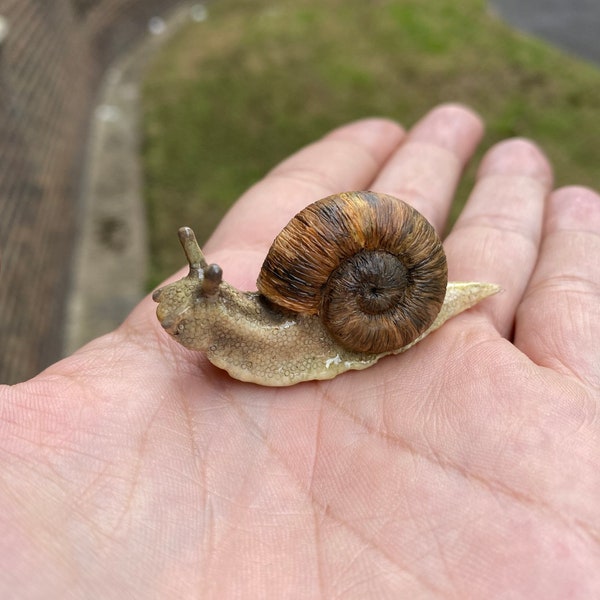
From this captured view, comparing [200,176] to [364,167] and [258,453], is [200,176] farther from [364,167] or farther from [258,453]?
[258,453]

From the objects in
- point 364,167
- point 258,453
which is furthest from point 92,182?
point 258,453

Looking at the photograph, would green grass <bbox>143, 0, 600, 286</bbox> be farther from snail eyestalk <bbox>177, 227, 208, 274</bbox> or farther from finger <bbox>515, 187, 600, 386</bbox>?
snail eyestalk <bbox>177, 227, 208, 274</bbox>

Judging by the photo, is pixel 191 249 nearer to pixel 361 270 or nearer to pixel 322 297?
pixel 322 297

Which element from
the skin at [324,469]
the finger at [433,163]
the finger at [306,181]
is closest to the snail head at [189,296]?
the skin at [324,469]

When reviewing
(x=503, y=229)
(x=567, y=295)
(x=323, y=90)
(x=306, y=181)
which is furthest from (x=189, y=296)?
(x=323, y=90)

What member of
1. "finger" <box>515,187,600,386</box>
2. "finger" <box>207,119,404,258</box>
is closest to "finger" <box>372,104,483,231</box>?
"finger" <box>207,119,404,258</box>

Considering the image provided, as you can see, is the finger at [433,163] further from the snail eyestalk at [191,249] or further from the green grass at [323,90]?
the snail eyestalk at [191,249]
